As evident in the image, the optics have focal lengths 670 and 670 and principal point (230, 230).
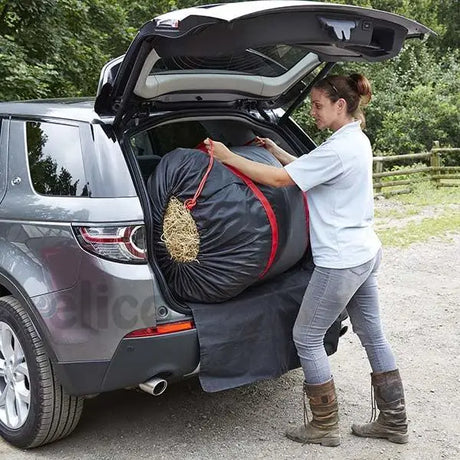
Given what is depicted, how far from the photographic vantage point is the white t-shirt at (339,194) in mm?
3307

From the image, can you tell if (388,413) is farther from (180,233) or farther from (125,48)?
(125,48)

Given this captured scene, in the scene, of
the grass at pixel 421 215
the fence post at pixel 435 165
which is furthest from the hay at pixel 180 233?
the fence post at pixel 435 165

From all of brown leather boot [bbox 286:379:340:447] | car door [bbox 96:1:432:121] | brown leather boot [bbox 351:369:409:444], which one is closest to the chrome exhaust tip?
brown leather boot [bbox 286:379:340:447]

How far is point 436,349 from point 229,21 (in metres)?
3.26

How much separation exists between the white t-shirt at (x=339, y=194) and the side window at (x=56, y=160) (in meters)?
1.04

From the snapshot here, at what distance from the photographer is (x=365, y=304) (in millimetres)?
3703

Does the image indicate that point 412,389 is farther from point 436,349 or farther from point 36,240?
point 36,240

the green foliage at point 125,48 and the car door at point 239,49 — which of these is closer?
the car door at point 239,49

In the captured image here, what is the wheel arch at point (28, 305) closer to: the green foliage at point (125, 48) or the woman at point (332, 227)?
the woman at point (332, 227)

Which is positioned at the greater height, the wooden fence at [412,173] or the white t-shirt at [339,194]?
the white t-shirt at [339,194]

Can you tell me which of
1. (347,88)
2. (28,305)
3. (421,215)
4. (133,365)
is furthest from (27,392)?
(421,215)

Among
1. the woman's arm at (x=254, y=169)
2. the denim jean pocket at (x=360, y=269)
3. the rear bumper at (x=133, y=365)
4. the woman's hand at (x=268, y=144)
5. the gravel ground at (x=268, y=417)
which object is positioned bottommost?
the gravel ground at (x=268, y=417)

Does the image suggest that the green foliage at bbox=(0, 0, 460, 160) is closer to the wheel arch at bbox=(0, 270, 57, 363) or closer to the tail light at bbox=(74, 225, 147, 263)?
the tail light at bbox=(74, 225, 147, 263)

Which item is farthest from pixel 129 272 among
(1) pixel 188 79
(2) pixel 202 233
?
(1) pixel 188 79
